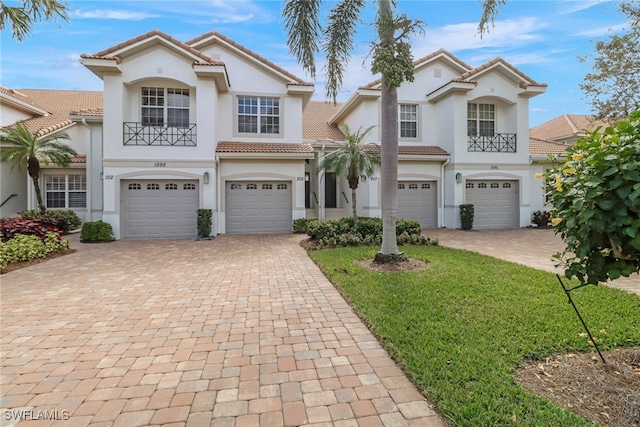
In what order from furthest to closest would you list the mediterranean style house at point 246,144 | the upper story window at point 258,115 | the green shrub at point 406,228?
the upper story window at point 258,115
the mediterranean style house at point 246,144
the green shrub at point 406,228

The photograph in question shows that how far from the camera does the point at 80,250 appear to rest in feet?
35.0

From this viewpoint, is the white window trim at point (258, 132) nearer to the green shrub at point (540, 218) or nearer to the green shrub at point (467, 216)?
the green shrub at point (467, 216)

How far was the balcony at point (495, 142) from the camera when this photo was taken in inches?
659

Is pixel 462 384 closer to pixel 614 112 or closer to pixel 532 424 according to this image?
pixel 532 424

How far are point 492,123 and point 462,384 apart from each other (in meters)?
17.6

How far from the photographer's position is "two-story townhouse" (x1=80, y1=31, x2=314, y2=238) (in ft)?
43.2

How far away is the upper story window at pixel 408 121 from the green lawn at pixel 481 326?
11.2m

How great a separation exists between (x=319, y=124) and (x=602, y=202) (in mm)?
A: 19739

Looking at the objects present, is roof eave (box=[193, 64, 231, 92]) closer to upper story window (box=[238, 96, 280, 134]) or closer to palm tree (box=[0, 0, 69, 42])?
upper story window (box=[238, 96, 280, 134])

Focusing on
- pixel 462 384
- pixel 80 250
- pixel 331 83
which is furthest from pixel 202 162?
pixel 462 384

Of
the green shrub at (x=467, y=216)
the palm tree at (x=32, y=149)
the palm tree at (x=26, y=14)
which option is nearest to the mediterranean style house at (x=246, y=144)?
the green shrub at (x=467, y=216)

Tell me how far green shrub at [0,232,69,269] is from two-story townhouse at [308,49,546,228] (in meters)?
10.7

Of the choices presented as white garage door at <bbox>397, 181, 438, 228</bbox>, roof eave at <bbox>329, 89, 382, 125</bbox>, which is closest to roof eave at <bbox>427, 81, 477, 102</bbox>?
roof eave at <bbox>329, 89, 382, 125</bbox>

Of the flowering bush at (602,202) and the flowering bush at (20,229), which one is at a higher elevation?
the flowering bush at (602,202)
